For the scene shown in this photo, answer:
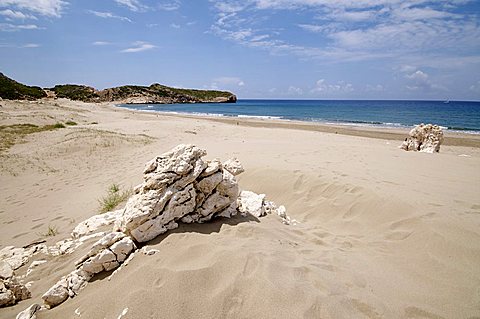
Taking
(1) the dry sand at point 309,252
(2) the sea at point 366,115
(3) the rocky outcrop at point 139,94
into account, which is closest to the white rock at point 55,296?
(1) the dry sand at point 309,252

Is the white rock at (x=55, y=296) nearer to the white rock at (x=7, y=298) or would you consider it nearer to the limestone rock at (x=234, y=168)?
the white rock at (x=7, y=298)

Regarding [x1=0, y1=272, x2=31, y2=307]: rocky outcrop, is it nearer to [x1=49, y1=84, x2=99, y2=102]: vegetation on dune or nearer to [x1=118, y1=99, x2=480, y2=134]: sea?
[x1=118, y1=99, x2=480, y2=134]: sea

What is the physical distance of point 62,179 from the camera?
374 inches

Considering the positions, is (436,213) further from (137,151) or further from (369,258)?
(137,151)

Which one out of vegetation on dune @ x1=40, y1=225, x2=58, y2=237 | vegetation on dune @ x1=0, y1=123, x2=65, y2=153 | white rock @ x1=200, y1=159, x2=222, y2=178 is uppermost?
white rock @ x1=200, y1=159, x2=222, y2=178

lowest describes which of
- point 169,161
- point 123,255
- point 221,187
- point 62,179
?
point 62,179

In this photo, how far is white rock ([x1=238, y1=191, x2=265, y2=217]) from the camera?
478 centimetres

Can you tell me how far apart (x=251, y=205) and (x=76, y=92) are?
11134 cm

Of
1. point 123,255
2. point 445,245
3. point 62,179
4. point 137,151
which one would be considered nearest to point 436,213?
point 445,245

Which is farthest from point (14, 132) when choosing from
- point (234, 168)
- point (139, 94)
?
point (139, 94)

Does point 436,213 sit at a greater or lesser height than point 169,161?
lesser

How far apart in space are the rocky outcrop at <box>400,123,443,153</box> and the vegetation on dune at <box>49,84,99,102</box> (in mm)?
101658

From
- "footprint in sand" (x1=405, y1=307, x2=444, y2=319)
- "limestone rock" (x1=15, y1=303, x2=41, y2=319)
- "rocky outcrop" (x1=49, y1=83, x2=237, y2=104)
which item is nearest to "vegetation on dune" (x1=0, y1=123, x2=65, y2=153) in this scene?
"limestone rock" (x1=15, y1=303, x2=41, y2=319)

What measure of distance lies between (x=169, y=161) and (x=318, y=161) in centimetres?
610
